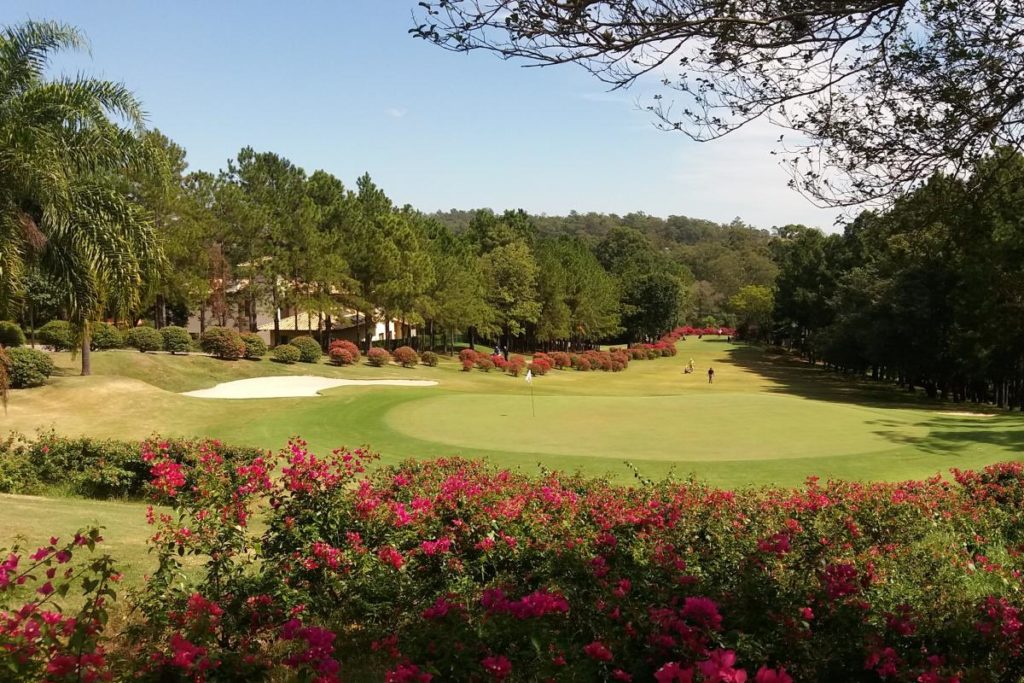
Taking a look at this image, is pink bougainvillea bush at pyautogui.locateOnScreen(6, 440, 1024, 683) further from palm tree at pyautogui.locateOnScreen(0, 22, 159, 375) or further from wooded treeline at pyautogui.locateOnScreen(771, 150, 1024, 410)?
palm tree at pyautogui.locateOnScreen(0, 22, 159, 375)

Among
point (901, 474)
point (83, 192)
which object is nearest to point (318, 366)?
point (83, 192)

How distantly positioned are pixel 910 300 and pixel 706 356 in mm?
42481

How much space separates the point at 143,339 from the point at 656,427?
25626mm

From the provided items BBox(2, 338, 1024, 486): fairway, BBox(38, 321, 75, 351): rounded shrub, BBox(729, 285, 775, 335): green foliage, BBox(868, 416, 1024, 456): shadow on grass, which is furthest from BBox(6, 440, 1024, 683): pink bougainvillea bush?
BBox(729, 285, 775, 335): green foliage

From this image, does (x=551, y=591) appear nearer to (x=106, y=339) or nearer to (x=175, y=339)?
(x=106, y=339)

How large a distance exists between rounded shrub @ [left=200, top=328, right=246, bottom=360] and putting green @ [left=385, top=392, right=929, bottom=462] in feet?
44.7

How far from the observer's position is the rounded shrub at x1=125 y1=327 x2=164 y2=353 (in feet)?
113

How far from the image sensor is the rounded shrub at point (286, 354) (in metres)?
38.0

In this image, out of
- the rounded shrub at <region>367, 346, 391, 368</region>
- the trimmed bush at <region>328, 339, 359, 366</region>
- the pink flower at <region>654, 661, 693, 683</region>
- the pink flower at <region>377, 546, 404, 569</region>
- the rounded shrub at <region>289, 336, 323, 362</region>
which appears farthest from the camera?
the rounded shrub at <region>367, 346, 391, 368</region>

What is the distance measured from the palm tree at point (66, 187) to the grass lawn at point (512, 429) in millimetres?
5562

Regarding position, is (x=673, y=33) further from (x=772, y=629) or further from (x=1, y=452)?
(x=1, y=452)

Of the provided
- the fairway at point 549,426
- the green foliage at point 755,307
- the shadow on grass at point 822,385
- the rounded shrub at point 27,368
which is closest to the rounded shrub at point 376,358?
the fairway at point 549,426

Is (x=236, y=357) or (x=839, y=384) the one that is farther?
(x=839, y=384)

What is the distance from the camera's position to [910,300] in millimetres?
43500
